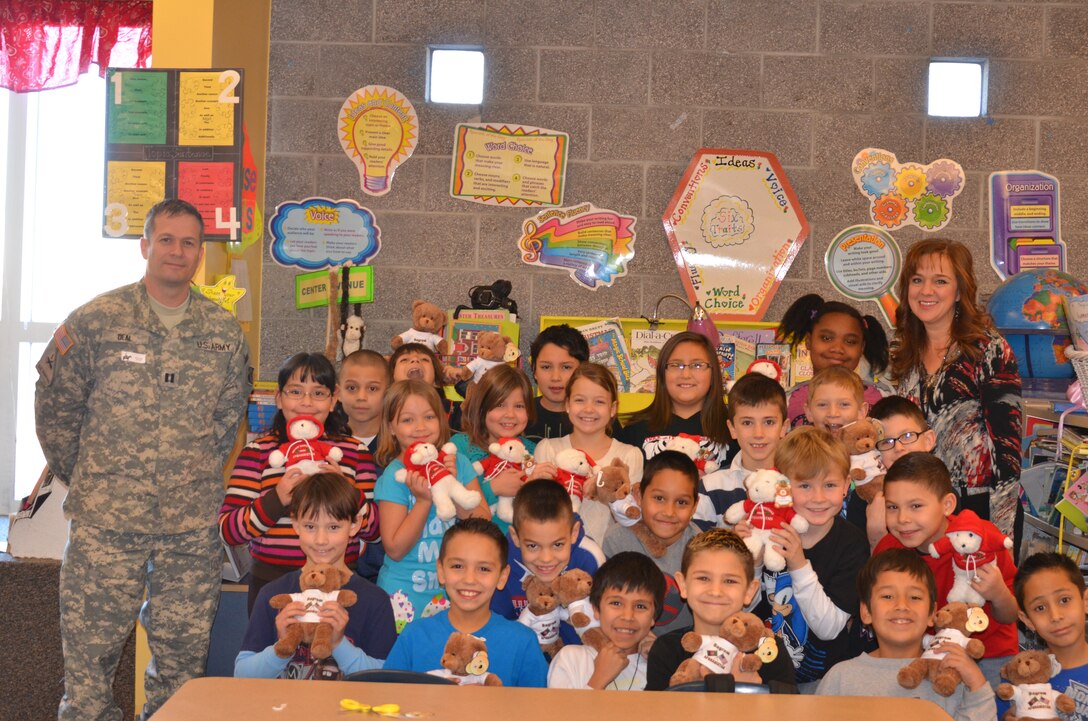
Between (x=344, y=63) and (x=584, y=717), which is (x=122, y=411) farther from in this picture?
(x=344, y=63)

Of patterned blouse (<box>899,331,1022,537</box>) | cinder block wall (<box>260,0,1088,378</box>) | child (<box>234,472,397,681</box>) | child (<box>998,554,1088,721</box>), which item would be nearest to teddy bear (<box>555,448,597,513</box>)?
child (<box>234,472,397,681</box>)

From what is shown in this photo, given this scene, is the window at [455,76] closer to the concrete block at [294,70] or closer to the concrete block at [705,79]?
the concrete block at [294,70]

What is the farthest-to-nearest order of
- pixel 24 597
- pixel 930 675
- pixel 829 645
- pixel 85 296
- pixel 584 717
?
pixel 85 296 → pixel 24 597 → pixel 829 645 → pixel 930 675 → pixel 584 717

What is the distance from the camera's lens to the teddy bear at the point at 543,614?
2.47m

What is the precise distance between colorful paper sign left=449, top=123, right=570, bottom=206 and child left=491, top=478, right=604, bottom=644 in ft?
6.84

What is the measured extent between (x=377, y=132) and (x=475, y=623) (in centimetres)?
265

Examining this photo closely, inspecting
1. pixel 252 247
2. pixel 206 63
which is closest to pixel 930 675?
pixel 206 63

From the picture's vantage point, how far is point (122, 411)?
2803 mm

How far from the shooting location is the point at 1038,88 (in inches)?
174

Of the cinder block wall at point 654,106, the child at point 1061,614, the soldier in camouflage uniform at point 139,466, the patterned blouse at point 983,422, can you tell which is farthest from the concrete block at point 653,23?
the child at point 1061,614

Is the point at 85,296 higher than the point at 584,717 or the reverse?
higher

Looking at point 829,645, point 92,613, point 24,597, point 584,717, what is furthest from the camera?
point 24,597

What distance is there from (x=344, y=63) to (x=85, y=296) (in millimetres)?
1915

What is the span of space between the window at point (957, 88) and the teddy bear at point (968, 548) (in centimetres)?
245
